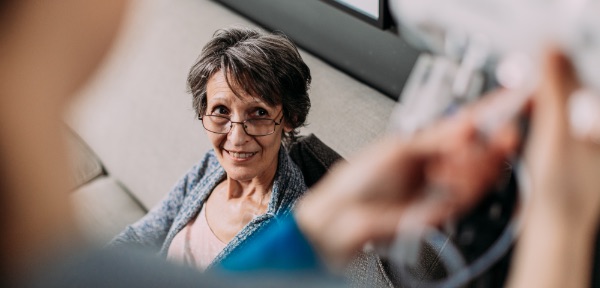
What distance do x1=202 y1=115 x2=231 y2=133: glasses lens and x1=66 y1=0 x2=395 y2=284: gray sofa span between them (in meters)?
0.04

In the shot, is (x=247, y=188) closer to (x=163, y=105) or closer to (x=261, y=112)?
(x=261, y=112)

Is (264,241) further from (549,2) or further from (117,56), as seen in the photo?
(117,56)

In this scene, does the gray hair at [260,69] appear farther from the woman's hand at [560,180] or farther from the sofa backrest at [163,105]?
the woman's hand at [560,180]

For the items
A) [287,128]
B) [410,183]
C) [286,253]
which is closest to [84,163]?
[287,128]

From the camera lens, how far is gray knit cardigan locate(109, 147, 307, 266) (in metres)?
0.87

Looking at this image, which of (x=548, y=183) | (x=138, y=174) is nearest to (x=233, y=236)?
(x=138, y=174)

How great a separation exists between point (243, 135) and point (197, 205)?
0.47 feet

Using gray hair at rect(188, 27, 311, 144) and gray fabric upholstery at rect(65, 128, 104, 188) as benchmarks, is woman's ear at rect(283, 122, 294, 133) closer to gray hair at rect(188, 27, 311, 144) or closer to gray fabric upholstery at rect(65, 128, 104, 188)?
gray hair at rect(188, 27, 311, 144)

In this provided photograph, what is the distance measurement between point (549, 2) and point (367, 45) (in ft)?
1.64

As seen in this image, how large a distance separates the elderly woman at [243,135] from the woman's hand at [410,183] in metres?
0.27

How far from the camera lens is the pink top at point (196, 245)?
0.88m

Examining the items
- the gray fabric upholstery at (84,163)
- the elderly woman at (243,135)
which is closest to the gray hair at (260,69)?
the elderly woman at (243,135)

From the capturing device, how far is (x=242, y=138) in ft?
2.77

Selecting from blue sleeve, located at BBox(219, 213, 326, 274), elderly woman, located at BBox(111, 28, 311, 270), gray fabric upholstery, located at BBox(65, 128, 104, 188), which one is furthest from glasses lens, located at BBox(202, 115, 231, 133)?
gray fabric upholstery, located at BBox(65, 128, 104, 188)
